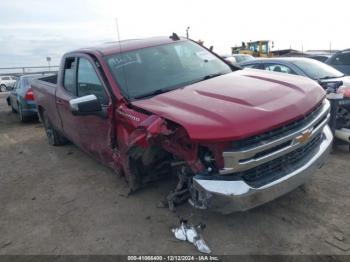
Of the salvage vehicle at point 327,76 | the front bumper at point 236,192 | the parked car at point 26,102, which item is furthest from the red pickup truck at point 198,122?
the parked car at point 26,102

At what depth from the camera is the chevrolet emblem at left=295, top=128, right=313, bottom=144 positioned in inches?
135

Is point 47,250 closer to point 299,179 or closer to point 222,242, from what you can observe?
point 222,242

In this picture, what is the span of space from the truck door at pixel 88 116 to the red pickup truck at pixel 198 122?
0.06 ft

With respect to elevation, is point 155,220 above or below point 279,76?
below

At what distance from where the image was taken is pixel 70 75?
5.58m

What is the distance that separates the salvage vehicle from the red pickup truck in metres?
1.51

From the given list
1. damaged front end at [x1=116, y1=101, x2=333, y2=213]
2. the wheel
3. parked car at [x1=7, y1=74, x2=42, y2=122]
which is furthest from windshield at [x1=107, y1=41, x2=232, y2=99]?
parked car at [x1=7, y1=74, x2=42, y2=122]

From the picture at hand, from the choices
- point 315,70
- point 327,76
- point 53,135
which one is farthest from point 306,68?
point 53,135

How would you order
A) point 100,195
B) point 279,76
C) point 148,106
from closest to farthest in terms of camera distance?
point 148,106
point 279,76
point 100,195

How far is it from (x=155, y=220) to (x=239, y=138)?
1.44 meters

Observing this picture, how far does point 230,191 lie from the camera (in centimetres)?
310

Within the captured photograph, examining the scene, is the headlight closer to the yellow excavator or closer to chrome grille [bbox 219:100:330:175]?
chrome grille [bbox 219:100:330:175]

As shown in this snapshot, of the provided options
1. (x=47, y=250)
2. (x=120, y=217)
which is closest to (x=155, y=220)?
(x=120, y=217)

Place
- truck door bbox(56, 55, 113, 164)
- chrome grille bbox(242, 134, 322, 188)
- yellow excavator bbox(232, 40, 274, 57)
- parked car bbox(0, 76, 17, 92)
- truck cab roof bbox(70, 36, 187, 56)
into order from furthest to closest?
parked car bbox(0, 76, 17, 92), yellow excavator bbox(232, 40, 274, 57), truck cab roof bbox(70, 36, 187, 56), truck door bbox(56, 55, 113, 164), chrome grille bbox(242, 134, 322, 188)
